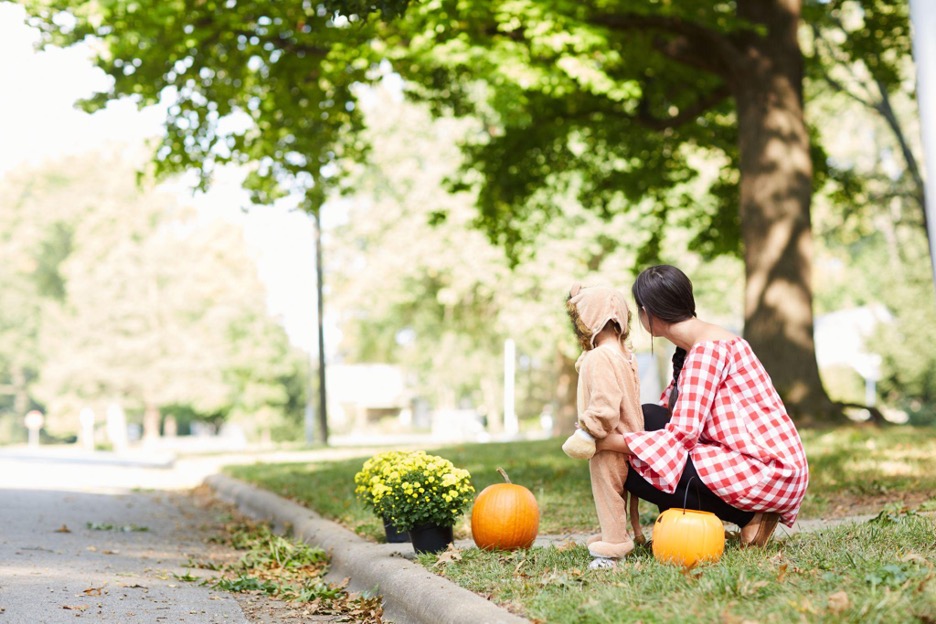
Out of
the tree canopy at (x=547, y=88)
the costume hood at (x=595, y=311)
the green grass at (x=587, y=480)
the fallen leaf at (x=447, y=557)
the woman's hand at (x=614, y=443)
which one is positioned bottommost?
the green grass at (x=587, y=480)

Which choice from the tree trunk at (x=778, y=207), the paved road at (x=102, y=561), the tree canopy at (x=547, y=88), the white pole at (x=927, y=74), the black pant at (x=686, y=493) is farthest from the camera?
the tree trunk at (x=778, y=207)

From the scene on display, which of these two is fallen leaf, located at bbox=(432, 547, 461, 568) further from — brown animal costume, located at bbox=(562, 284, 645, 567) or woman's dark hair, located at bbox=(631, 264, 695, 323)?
woman's dark hair, located at bbox=(631, 264, 695, 323)

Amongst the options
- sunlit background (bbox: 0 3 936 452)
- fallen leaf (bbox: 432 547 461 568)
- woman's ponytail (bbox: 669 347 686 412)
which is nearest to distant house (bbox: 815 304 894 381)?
sunlit background (bbox: 0 3 936 452)

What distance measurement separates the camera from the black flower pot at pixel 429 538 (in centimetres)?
602

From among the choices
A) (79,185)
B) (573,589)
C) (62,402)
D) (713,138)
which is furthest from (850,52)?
(79,185)

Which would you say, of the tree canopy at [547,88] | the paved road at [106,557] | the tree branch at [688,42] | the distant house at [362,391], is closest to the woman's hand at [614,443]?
the paved road at [106,557]

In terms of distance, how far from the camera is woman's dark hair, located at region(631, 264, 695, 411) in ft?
16.5

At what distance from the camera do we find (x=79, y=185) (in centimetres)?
5512

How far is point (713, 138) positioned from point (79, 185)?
45.5m

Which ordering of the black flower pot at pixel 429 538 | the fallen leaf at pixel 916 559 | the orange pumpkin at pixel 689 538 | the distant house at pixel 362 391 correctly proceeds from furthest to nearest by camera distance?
1. the distant house at pixel 362 391
2. the black flower pot at pixel 429 538
3. the orange pumpkin at pixel 689 538
4. the fallen leaf at pixel 916 559

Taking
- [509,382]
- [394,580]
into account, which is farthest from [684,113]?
[509,382]

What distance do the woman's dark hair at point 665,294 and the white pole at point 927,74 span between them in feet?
3.89

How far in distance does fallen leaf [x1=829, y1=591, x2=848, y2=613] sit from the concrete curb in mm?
1145

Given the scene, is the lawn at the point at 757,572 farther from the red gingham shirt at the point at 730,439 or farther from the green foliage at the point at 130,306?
the green foliage at the point at 130,306
